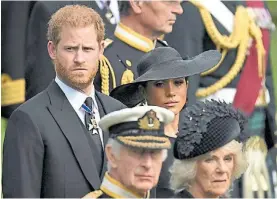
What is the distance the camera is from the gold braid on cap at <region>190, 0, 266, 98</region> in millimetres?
10703

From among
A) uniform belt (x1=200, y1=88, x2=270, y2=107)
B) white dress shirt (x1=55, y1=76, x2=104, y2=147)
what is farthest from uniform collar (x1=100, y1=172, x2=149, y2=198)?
uniform belt (x1=200, y1=88, x2=270, y2=107)

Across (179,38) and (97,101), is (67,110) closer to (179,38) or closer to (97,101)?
(97,101)

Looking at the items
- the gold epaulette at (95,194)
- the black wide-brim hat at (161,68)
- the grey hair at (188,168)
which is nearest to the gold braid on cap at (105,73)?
the black wide-brim hat at (161,68)

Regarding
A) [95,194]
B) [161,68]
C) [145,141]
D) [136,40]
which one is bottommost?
[95,194]

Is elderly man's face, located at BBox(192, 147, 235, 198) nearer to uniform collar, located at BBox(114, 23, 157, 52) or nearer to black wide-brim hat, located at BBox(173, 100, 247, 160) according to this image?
black wide-brim hat, located at BBox(173, 100, 247, 160)

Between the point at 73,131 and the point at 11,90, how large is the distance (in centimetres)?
252

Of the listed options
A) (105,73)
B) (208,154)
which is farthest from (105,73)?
(208,154)

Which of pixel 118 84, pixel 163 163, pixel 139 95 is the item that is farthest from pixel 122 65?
pixel 163 163

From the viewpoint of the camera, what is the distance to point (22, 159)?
25.7 ft

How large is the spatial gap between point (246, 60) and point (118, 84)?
1702 millimetres

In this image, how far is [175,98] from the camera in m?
8.47

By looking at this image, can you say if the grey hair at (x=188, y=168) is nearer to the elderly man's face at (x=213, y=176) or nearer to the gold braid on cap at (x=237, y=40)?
the elderly man's face at (x=213, y=176)

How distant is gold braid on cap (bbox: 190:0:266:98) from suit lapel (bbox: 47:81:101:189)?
2.73 m

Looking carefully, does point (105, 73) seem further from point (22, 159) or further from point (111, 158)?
point (111, 158)
